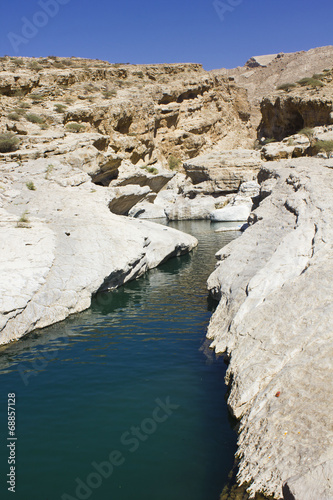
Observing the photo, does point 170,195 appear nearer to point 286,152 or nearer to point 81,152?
point 286,152

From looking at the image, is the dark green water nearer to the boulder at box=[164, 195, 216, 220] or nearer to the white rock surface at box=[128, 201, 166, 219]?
the boulder at box=[164, 195, 216, 220]

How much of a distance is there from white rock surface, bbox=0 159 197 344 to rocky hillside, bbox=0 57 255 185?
3.84 m

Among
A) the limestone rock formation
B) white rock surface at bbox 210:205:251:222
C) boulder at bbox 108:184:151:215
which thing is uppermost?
the limestone rock formation

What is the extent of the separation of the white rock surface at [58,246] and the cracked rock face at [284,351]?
459 cm

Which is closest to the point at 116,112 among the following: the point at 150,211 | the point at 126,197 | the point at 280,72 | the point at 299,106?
the point at 150,211

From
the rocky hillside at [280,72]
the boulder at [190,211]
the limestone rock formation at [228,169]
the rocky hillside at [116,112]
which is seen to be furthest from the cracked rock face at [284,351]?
the rocky hillside at [280,72]

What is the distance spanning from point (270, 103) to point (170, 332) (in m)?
51.0

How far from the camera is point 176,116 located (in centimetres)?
6481

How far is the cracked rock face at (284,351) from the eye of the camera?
4.30 metres

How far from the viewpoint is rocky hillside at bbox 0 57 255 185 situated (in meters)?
27.0

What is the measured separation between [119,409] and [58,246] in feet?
25.6

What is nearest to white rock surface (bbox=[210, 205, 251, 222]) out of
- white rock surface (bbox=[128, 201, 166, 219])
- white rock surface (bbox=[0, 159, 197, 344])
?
white rock surface (bbox=[128, 201, 166, 219])

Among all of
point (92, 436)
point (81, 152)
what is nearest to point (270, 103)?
point (81, 152)

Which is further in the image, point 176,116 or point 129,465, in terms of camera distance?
point 176,116
